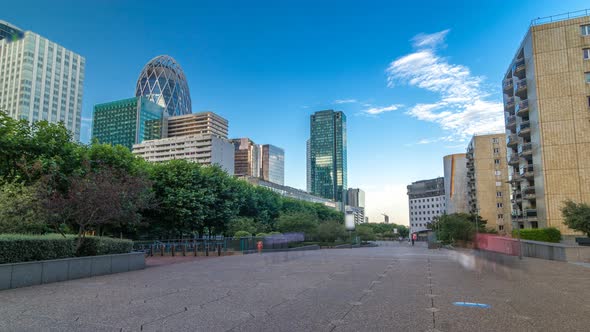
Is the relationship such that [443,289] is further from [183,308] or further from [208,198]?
[208,198]

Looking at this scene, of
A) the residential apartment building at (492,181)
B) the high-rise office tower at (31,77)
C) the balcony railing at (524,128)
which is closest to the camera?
the balcony railing at (524,128)

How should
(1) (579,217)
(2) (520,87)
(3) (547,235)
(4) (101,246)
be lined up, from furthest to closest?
(2) (520,87) → (3) (547,235) → (1) (579,217) → (4) (101,246)

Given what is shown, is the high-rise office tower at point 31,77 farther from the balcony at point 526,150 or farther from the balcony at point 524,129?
the balcony at point 526,150

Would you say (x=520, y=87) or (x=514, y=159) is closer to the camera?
(x=520, y=87)

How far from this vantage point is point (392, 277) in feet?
46.4

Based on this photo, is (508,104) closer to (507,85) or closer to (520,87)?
(507,85)

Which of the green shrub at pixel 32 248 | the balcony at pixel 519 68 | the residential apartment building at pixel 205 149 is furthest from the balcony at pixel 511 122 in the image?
the residential apartment building at pixel 205 149

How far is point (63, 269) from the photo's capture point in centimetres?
1421

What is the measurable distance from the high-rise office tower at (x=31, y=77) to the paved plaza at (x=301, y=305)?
198235 mm

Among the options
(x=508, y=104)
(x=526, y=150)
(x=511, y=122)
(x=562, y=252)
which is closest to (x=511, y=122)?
(x=511, y=122)

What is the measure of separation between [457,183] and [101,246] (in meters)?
123

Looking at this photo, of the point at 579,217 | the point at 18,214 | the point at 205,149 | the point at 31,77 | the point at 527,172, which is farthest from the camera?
the point at 205,149

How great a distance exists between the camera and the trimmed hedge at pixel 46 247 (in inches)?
500

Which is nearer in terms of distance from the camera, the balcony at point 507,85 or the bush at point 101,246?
the bush at point 101,246
